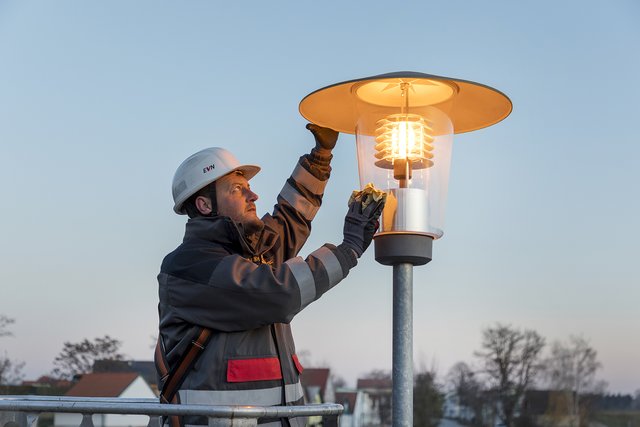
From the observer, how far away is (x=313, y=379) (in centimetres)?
8944

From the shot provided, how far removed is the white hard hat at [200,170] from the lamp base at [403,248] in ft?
2.88

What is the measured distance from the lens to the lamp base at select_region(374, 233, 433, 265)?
159 inches

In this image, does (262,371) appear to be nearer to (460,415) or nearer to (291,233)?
(291,233)

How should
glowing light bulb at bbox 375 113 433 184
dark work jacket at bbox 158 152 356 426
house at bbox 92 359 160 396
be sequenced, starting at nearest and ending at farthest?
1. dark work jacket at bbox 158 152 356 426
2. glowing light bulb at bbox 375 113 433 184
3. house at bbox 92 359 160 396

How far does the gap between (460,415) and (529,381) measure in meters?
14.3

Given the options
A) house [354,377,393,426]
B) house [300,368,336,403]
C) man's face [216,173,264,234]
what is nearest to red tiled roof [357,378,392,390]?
house [354,377,393,426]

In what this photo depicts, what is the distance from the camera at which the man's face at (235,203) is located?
4266 mm

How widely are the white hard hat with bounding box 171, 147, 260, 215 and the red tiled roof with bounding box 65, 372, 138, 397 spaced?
42.9 meters

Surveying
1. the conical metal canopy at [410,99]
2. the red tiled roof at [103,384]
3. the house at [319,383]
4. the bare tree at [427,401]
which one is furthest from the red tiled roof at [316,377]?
the conical metal canopy at [410,99]

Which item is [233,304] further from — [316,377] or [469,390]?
[316,377]

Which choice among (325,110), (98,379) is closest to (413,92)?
(325,110)

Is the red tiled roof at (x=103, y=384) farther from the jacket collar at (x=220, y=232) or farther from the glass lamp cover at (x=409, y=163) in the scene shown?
the glass lamp cover at (x=409, y=163)

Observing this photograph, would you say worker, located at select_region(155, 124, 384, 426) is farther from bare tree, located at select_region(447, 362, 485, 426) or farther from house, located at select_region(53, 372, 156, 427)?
bare tree, located at select_region(447, 362, 485, 426)

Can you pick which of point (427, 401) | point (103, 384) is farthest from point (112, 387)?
point (427, 401)
